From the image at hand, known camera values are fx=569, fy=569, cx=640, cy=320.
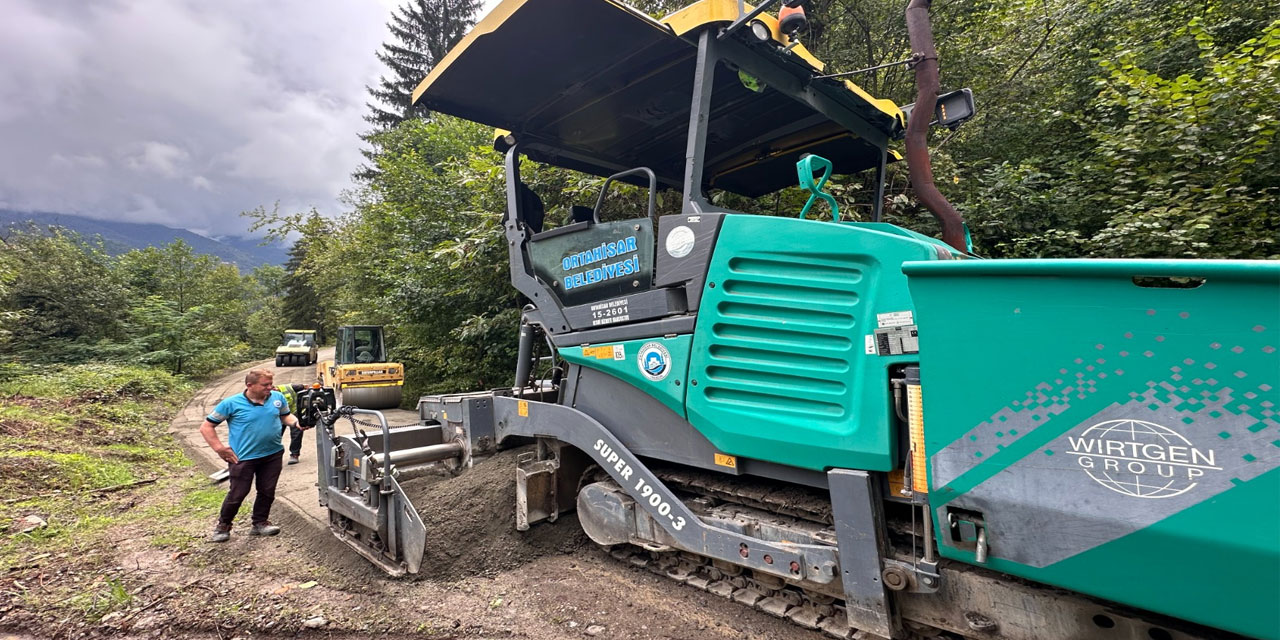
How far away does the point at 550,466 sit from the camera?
3.71m

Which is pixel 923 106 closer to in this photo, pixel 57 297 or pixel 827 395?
pixel 827 395

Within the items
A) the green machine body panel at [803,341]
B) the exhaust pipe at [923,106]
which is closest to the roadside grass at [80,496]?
the green machine body panel at [803,341]

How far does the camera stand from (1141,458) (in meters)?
1.54

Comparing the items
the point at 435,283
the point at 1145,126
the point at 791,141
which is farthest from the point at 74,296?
the point at 1145,126

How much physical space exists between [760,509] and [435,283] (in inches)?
377

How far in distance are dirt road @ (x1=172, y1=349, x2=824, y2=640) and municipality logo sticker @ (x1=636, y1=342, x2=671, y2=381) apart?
1293 millimetres

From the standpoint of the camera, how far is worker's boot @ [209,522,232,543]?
14.7 ft

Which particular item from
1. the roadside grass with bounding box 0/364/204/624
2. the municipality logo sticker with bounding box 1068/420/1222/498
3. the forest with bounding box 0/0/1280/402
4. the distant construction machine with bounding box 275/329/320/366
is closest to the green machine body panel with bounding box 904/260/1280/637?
the municipality logo sticker with bounding box 1068/420/1222/498

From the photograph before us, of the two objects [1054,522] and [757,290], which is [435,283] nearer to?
[757,290]

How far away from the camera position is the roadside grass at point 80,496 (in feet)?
11.8

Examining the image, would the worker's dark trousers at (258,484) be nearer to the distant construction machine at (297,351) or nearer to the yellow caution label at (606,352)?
the yellow caution label at (606,352)

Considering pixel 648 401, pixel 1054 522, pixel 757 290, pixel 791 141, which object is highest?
pixel 791 141

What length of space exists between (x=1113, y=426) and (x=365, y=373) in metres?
12.9

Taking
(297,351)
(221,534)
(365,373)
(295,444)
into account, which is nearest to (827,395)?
(221,534)
